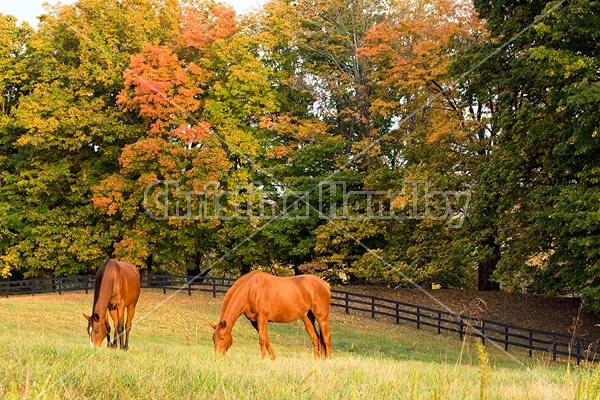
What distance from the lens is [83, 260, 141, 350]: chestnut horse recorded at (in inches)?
466

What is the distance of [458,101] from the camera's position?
2792 centimetres

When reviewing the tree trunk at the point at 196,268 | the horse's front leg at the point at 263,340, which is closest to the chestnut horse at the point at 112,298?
the horse's front leg at the point at 263,340

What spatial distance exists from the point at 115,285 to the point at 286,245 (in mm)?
19535

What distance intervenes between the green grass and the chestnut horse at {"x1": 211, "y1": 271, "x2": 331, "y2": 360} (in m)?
0.46

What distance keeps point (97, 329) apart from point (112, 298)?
3.21ft

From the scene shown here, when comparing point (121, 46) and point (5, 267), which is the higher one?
point (121, 46)

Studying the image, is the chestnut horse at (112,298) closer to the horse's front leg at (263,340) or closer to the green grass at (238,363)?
the green grass at (238,363)

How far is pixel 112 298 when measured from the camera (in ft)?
41.4

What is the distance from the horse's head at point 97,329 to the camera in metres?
11.6

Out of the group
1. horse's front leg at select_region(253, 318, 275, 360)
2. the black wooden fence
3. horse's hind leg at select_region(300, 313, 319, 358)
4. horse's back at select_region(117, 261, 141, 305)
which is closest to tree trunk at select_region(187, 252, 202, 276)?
the black wooden fence

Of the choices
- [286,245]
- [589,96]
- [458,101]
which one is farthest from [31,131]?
[589,96]

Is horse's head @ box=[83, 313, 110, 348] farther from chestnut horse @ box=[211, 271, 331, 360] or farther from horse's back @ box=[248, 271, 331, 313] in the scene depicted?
horse's back @ box=[248, 271, 331, 313]

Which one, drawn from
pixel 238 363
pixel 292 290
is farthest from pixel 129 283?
pixel 238 363

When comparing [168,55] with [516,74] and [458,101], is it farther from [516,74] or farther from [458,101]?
[516,74]
